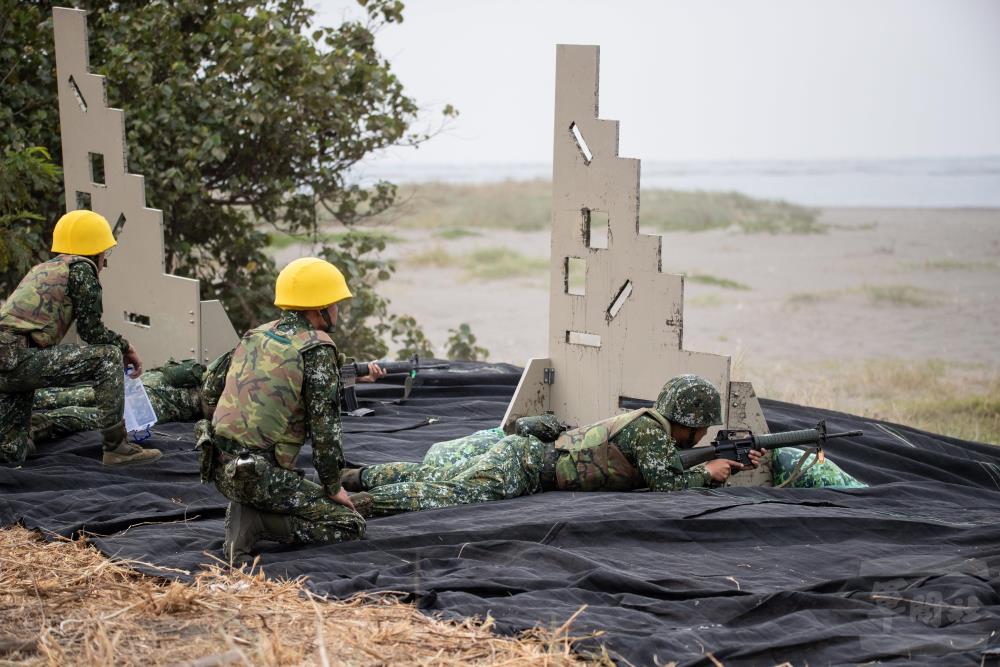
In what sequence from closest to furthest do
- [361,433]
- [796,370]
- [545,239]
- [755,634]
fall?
[755,634] < [361,433] < [796,370] < [545,239]

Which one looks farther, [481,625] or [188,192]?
[188,192]

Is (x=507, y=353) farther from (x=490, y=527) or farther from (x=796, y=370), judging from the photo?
(x=490, y=527)

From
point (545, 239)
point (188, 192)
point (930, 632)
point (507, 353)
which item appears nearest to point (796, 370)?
point (507, 353)

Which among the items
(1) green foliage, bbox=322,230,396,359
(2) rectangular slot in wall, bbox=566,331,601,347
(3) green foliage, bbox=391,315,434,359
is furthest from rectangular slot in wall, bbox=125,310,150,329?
(2) rectangular slot in wall, bbox=566,331,601,347

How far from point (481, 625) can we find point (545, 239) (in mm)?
29741

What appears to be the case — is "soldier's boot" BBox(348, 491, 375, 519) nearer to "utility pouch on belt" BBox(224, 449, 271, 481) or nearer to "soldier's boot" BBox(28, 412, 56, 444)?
"utility pouch on belt" BBox(224, 449, 271, 481)

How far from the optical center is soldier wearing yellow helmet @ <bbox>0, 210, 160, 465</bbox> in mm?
6430

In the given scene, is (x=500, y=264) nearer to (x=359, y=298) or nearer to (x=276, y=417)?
(x=359, y=298)

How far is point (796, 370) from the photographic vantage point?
1695 centimetres

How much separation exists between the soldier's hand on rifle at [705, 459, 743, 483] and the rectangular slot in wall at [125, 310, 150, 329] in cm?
456

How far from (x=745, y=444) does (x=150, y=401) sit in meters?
3.89

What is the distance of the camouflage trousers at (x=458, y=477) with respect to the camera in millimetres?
5793

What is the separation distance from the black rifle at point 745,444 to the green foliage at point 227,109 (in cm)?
567

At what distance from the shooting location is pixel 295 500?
5.05 m
